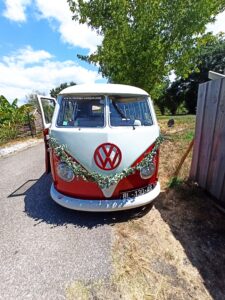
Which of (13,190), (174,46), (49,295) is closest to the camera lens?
(49,295)

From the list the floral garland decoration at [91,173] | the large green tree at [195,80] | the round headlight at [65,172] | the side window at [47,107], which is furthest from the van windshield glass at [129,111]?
the large green tree at [195,80]

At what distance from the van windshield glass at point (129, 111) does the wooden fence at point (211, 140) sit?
3.71 feet

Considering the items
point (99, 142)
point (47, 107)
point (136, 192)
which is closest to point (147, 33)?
point (47, 107)

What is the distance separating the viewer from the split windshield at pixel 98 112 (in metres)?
3.71

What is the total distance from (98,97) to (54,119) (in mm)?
859

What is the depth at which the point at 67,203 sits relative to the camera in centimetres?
343

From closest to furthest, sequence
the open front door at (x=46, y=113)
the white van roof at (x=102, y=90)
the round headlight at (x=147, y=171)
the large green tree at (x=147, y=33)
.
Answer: the round headlight at (x=147, y=171) < the white van roof at (x=102, y=90) < the open front door at (x=46, y=113) < the large green tree at (x=147, y=33)

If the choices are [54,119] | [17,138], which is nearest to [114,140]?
[54,119]

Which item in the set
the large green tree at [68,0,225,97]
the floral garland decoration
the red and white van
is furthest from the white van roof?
the large green tree at [68,0,225,97]

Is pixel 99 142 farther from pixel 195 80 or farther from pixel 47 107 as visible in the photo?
pixel 195 80

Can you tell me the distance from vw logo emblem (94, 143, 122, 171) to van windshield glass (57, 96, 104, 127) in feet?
2.03

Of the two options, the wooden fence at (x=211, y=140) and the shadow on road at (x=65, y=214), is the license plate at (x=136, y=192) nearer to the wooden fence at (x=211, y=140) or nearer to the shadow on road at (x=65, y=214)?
the shadow on road at (x=65, y=214)

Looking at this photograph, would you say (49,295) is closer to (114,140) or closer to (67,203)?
(67,203)

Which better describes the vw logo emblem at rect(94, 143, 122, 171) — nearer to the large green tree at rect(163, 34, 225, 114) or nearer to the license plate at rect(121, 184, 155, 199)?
the license plate at rect(121, 184, 155, 199)
